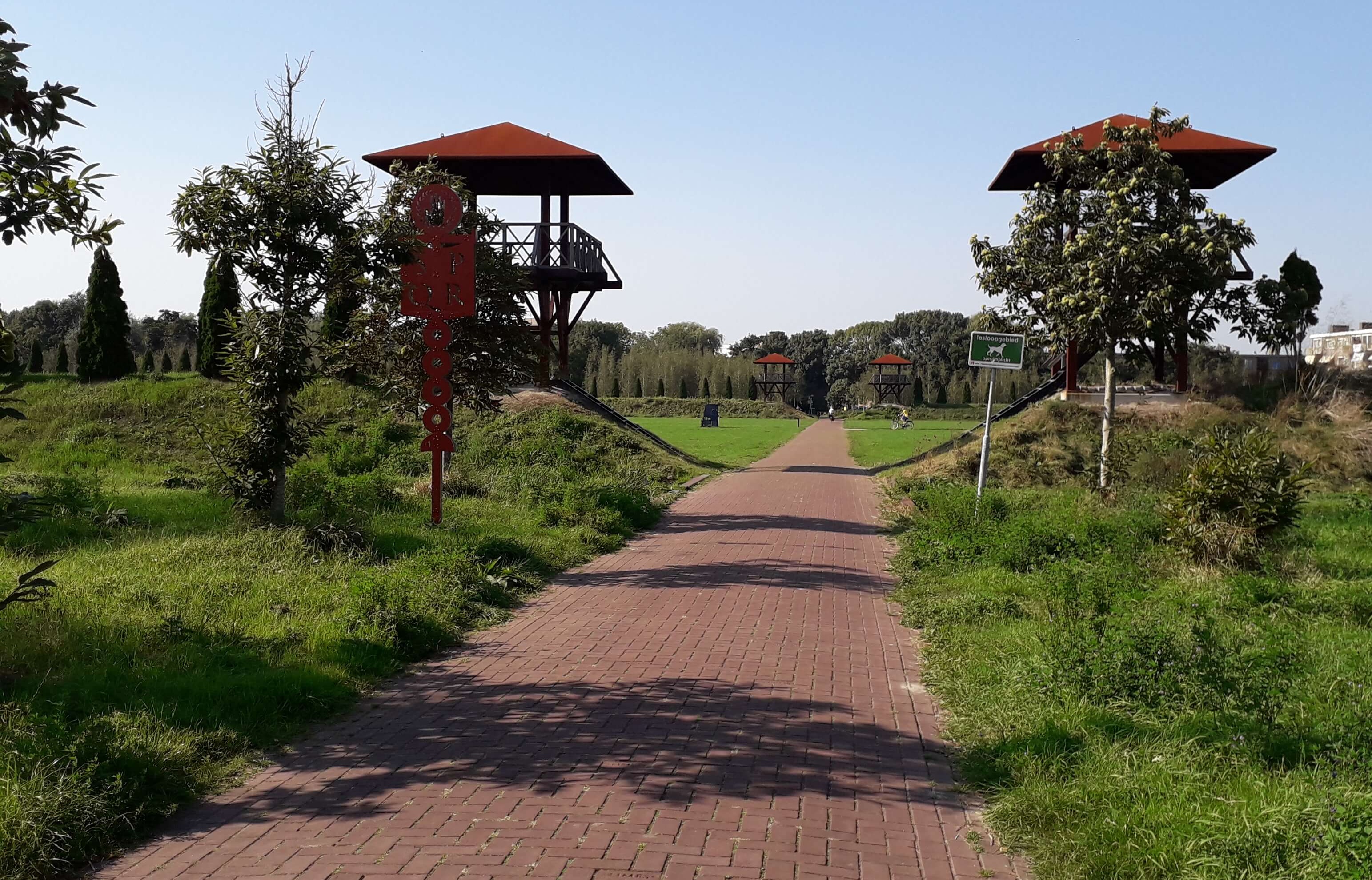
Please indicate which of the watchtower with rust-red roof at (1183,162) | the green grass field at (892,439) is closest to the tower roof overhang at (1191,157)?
the watchtower with rust-red roof at (1183,162)

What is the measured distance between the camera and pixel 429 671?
7441 mm

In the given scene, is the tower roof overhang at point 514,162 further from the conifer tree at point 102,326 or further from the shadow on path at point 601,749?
the shadow on path at point 601,749

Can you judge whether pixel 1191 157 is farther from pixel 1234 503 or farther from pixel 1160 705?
pixel 1160 705

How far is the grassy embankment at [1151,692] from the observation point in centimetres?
413

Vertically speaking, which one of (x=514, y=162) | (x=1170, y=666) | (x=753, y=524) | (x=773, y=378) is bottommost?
(x=753, y=524)

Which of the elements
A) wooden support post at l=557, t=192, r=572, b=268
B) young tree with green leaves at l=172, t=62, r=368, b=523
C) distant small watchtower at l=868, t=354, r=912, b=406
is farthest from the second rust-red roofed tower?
distant small watchtower at l=868, t=354, r=912, b=406

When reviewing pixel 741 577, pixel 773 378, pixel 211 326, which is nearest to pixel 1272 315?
pixel 741 577

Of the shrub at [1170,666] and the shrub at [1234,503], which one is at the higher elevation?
the shrub at [1234,503]

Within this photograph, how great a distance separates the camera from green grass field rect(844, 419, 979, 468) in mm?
35031

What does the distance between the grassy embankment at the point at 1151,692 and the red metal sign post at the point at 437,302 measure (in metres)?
6.43

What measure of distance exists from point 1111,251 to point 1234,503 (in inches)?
292

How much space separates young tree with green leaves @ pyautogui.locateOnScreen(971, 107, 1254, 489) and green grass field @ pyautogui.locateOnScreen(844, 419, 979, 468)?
44.6 ft

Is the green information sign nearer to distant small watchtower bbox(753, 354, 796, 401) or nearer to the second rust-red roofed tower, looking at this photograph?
the second rust-red roofed tower

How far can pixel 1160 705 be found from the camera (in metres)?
5.90
